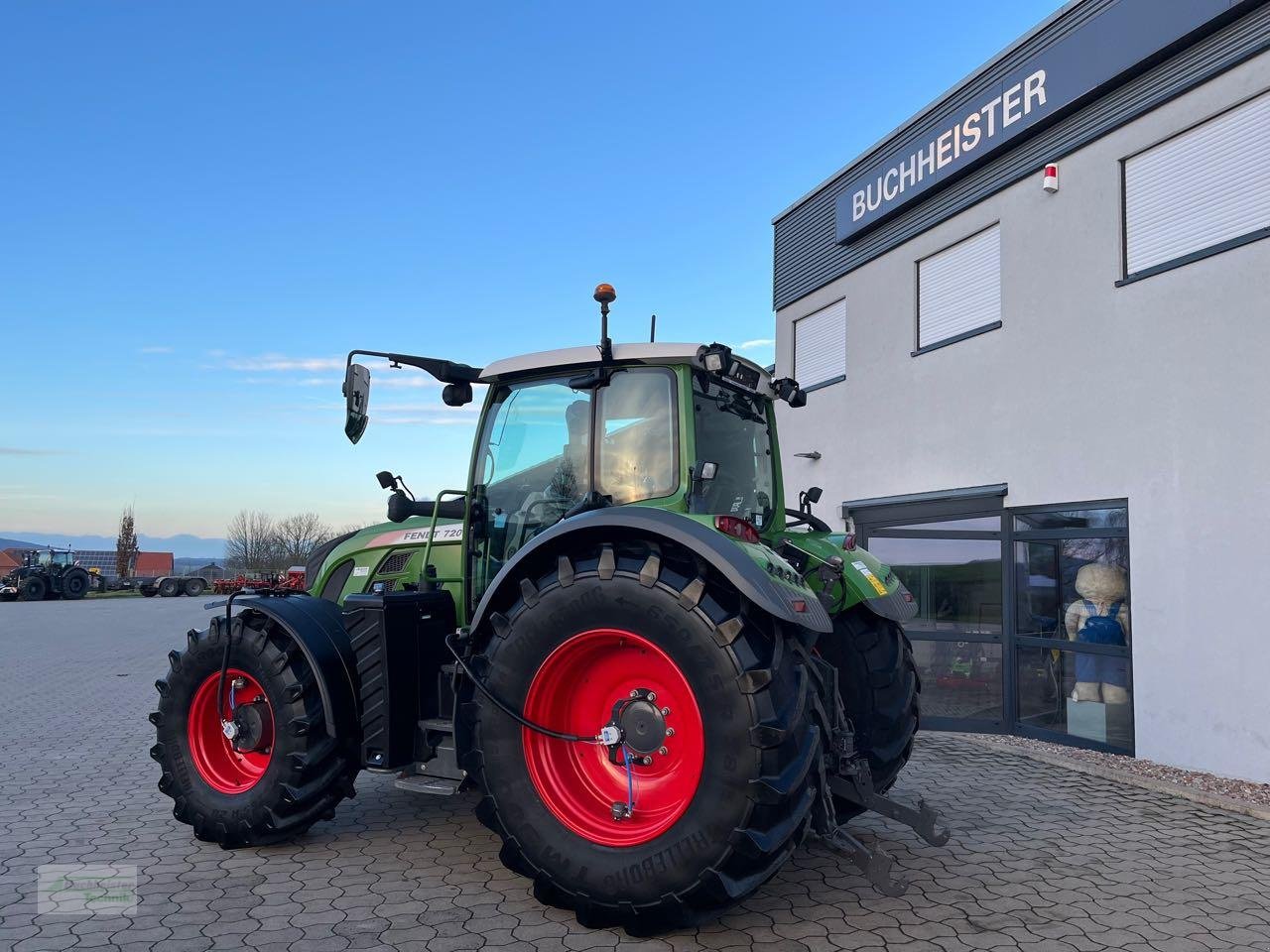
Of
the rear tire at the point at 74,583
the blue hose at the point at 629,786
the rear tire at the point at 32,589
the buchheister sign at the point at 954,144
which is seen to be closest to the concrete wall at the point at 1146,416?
the buchheister sign at the point at 954,144

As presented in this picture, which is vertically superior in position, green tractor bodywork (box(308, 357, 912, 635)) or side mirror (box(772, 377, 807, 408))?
side mirror (box(772, 377, 807, 408))

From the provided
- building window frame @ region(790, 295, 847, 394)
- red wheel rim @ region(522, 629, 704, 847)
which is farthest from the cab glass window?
building window frame @ region(790, 295, 847, 394)

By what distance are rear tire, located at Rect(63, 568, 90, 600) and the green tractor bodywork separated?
111ft

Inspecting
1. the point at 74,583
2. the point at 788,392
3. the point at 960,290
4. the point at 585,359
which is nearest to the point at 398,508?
the point at 585,359

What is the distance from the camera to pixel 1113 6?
7.45 meters

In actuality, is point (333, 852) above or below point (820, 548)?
below

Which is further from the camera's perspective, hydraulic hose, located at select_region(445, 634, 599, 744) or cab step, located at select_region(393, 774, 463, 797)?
cab step, located at select_region(393, 774, 463, 797)

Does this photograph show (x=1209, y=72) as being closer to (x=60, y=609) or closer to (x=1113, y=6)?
(x=1113, y=6)

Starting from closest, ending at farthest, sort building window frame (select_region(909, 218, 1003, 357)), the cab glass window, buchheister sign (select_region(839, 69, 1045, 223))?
1. the cab glass window
2. buchheister sign (select_region(839, 69, 1045, 223))
3. building window frame (select_region(909, 218, 1003, 357))

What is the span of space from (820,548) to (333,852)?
Answer: 2796 millimetres

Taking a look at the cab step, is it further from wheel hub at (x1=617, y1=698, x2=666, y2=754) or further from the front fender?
wheel hub at (x1=617, y1=698, x2=666, y2=754)

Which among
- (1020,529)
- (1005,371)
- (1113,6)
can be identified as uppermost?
(1113,6)

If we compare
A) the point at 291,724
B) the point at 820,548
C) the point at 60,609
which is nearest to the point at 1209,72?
the point at 820,548

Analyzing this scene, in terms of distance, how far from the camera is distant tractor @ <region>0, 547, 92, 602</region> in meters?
32.9
